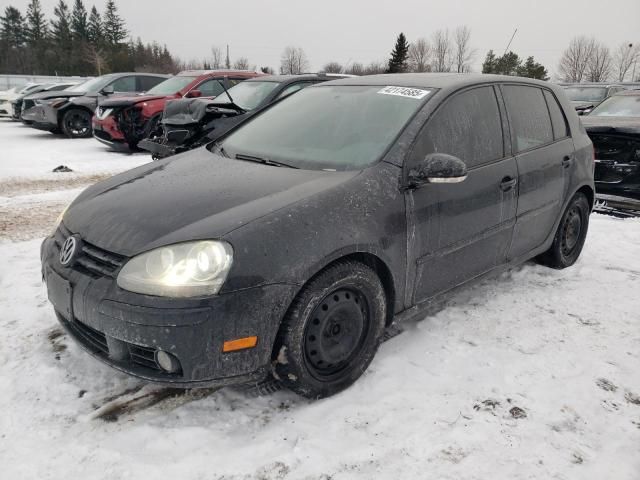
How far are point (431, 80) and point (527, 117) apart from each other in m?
0.87

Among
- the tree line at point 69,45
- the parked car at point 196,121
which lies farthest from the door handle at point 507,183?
the tree line at point 69,45

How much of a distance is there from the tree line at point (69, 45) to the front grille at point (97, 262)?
5725cm

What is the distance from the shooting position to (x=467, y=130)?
3.01 meters

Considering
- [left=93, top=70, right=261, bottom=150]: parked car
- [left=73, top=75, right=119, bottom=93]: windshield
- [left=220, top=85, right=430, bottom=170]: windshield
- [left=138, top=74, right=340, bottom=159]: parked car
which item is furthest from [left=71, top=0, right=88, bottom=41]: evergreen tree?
[left=220, top=85, right=430, bottom=170]: windshield

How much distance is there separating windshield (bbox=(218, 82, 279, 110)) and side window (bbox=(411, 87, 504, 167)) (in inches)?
180

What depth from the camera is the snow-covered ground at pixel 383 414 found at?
200 centimetres

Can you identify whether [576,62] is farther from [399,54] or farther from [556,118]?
[556,118]

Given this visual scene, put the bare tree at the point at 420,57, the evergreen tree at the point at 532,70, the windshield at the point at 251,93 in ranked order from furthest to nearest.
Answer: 1. the bare tree at the point at 420,57
2. the evergreen tree at the point at 532,70
3. the windshield at the point at 251,93

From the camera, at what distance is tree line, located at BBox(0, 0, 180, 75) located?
60281 millimetres

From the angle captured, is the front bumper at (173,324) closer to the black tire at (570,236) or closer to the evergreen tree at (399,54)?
the black tire at (570,236)

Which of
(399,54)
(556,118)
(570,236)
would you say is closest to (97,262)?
(556,118)

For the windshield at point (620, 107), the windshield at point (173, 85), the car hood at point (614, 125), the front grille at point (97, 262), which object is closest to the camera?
the front grille at point (97, 262)

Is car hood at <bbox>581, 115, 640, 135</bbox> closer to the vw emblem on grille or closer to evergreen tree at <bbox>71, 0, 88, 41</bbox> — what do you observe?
the vw emblem on grille

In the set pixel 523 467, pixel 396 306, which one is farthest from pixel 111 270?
pixel 523 467
